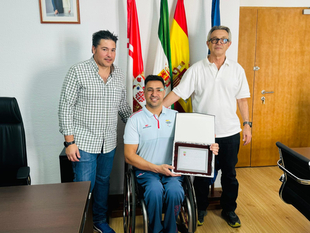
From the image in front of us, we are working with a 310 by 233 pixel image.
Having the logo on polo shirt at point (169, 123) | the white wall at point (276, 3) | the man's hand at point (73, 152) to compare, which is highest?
the white wall at point (276, 3)

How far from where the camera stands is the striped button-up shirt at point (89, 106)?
1662 millimetres

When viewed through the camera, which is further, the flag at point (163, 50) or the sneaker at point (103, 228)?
the flag at point (163, 50)

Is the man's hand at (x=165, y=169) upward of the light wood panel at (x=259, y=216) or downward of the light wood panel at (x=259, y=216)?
upward

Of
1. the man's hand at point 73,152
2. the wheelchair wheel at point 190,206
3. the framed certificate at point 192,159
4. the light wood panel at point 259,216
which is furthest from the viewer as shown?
the light wood panel at point 259,216

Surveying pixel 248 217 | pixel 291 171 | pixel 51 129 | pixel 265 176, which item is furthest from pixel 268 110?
pixel 51 129

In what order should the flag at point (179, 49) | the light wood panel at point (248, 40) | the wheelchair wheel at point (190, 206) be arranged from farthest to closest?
1. the light wood panel at point (248, 40)
2. the flag at point (179, 49)
3. the wheelchair wheel at point (190, 206)

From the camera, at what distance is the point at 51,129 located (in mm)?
2268

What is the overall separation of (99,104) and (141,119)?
320 mm

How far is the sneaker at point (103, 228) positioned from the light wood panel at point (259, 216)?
0.10 metres

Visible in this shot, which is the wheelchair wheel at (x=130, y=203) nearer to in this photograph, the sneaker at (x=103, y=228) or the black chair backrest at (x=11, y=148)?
the sneaker at (x=103, y=228)

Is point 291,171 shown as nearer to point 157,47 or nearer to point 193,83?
point 193,83

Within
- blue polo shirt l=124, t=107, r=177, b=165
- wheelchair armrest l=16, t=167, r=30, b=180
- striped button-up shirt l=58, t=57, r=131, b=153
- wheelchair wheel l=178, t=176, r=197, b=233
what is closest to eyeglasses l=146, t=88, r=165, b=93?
blue polo shirt l=124, t=107, r=177, b=165

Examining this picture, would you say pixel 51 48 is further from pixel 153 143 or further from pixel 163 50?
pixel 153 143

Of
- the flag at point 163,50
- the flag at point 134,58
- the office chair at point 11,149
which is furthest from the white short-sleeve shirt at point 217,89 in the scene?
the office chair at point 11,149
